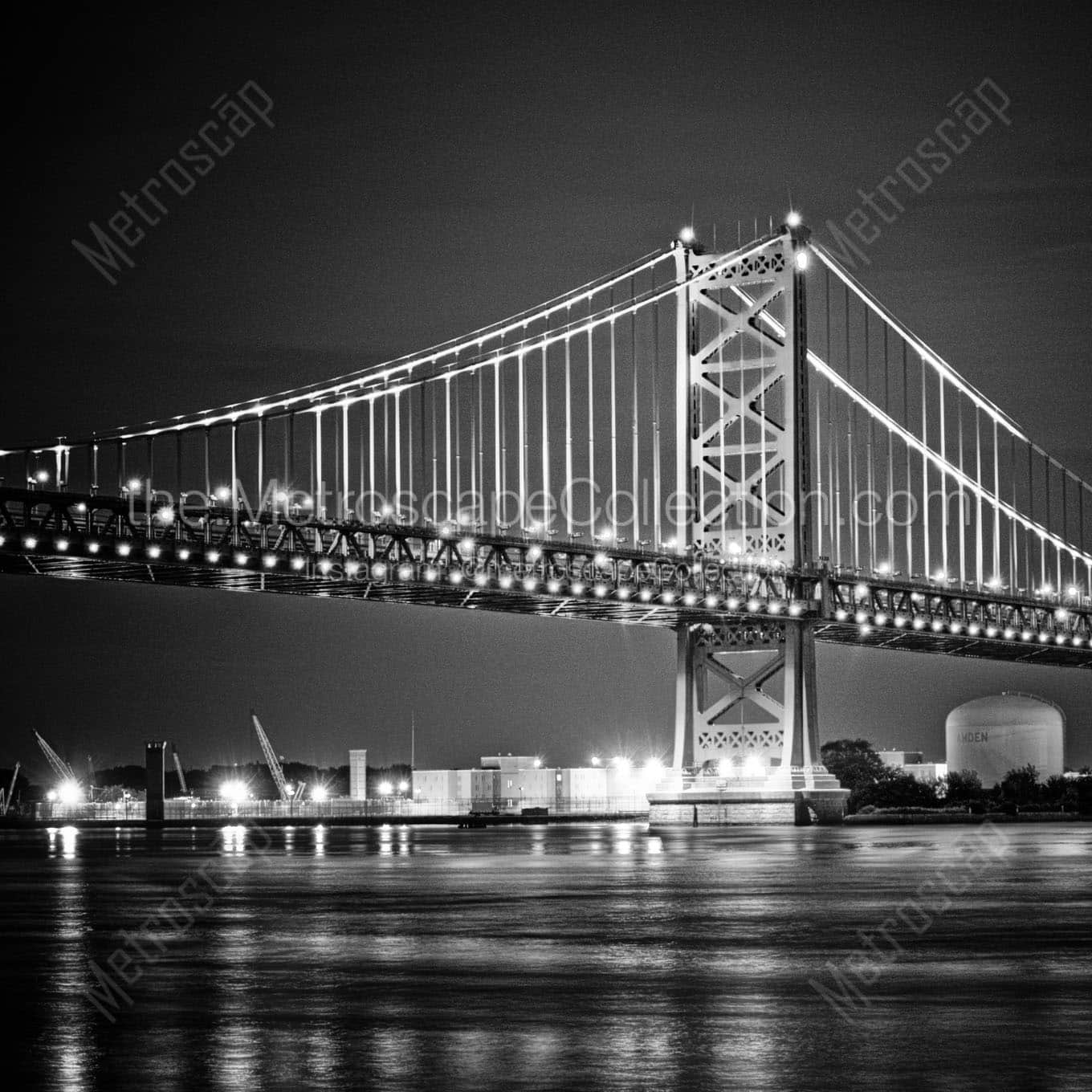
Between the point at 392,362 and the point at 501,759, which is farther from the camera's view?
the point at 501,759

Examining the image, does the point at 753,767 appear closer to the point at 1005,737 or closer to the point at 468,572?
the point at 468,572

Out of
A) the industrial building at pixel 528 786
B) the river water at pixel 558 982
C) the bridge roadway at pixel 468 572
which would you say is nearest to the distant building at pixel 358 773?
the industrial building at pixel 528 786

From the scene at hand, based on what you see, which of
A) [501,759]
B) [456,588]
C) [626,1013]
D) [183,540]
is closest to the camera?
[626,1013]

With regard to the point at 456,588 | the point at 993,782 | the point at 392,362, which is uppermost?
the point at 392,362

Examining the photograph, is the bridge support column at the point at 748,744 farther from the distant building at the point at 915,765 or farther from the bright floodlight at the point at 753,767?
the distant building at the point at 915,765

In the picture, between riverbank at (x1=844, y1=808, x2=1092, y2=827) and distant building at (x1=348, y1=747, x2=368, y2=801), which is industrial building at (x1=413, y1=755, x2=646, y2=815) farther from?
riverbank at (x1=844, y1=808, x2=1092, y2=827)

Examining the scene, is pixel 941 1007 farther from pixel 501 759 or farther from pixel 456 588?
pixel 501 759

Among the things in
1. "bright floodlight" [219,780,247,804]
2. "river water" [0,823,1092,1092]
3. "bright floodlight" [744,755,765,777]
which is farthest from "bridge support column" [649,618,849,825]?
"bright floodlight" [219,780,247,804]

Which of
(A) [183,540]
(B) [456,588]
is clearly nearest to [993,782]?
(B) [456,588]
